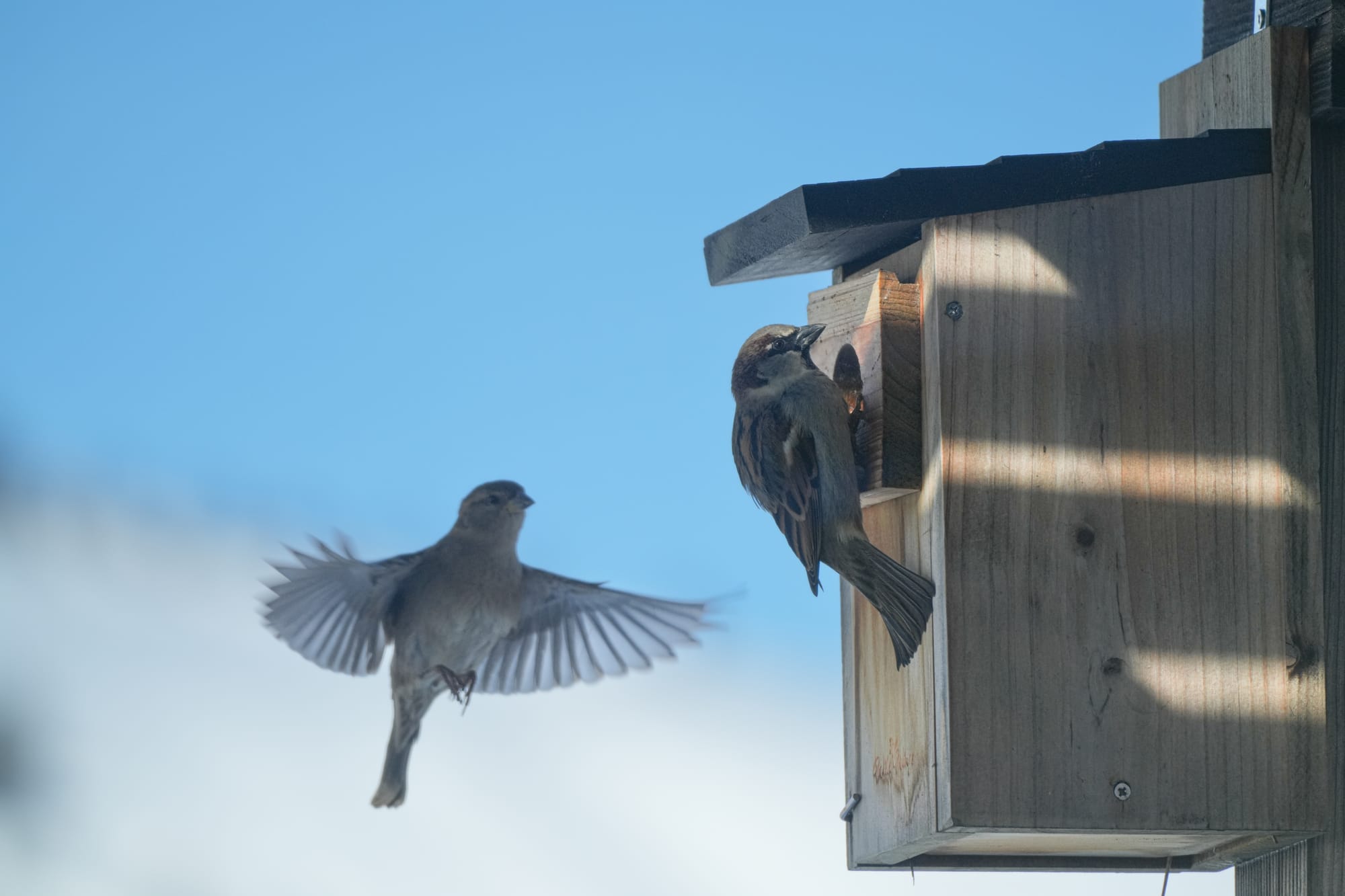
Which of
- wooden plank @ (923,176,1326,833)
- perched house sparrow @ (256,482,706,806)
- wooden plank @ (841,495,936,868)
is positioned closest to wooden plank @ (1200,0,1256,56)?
wooden plank @ (923,176,1326,833)

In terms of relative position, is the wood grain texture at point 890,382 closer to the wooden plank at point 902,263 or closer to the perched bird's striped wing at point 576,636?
the wooden plank at point 902,263

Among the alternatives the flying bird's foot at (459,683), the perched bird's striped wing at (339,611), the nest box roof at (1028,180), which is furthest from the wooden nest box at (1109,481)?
the perched bird's striped wing at (339,611)

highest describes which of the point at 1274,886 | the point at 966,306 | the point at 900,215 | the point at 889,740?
the point at 900,215

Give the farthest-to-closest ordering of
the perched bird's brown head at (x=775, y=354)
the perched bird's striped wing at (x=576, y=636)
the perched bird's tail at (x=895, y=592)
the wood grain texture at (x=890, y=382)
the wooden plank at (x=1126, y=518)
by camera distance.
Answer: the perched bird's striped wing at (x=576, y=636) → the perched bird's brown head at (x=775, y=354) → the wood grain texture at (x=890, y=382) → the perched bird's tail at (x=895, y=592) → the wooden plank at (x=1126, y=518)

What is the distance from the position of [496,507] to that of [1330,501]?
2186 mm

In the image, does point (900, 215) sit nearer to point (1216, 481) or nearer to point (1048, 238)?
point (1048, 238)

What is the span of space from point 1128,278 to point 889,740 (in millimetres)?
932

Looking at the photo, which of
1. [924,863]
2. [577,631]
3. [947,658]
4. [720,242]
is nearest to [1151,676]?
[947,658]

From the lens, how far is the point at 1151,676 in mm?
2635

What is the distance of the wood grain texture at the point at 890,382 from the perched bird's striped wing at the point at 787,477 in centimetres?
11

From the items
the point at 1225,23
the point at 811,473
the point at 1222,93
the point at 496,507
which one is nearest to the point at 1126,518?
the point at 811,473

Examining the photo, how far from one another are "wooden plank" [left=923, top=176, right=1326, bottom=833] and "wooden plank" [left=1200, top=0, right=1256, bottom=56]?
1.57ft

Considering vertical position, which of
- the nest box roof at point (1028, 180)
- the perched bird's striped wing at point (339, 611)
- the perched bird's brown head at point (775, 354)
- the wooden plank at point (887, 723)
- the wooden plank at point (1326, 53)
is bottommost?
the wooden plank at point (887, 723)

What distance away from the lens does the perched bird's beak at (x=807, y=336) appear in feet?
10.2
